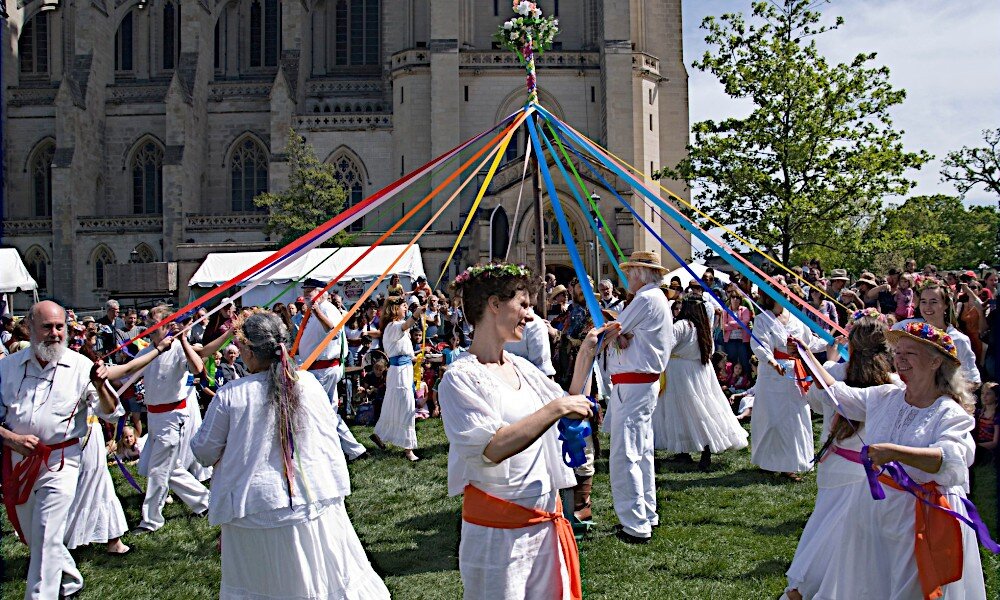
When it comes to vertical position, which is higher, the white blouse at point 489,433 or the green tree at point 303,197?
the green tree at point 303,197

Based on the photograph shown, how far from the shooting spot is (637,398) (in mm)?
7102

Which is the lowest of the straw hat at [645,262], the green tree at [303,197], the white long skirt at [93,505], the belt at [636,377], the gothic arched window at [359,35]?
the white long skirt at [93,505]

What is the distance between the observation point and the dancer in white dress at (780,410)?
8750 mm

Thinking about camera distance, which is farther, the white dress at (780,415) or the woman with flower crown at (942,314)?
the white dress at (780,415)

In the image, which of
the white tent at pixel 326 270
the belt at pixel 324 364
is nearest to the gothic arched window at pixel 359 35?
the white tent at pixel 326 270

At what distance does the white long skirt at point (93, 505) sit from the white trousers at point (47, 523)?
1453mm

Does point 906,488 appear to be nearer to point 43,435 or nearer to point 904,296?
point 43,435

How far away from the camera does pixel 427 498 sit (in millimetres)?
8711

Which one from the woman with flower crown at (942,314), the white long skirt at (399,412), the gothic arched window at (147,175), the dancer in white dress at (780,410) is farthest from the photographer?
the gothic arched window at (147,175)

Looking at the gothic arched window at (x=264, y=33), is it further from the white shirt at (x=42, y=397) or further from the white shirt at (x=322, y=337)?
the white shirt at (x=42, y=397)

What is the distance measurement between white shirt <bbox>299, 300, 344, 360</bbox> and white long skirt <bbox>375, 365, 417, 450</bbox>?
0.82m

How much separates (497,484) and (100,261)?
41471 mm

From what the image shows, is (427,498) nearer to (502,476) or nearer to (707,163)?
(502,476)

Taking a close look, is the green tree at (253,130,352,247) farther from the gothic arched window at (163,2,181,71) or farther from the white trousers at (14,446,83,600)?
the white trousers at (14,446,83,600)
